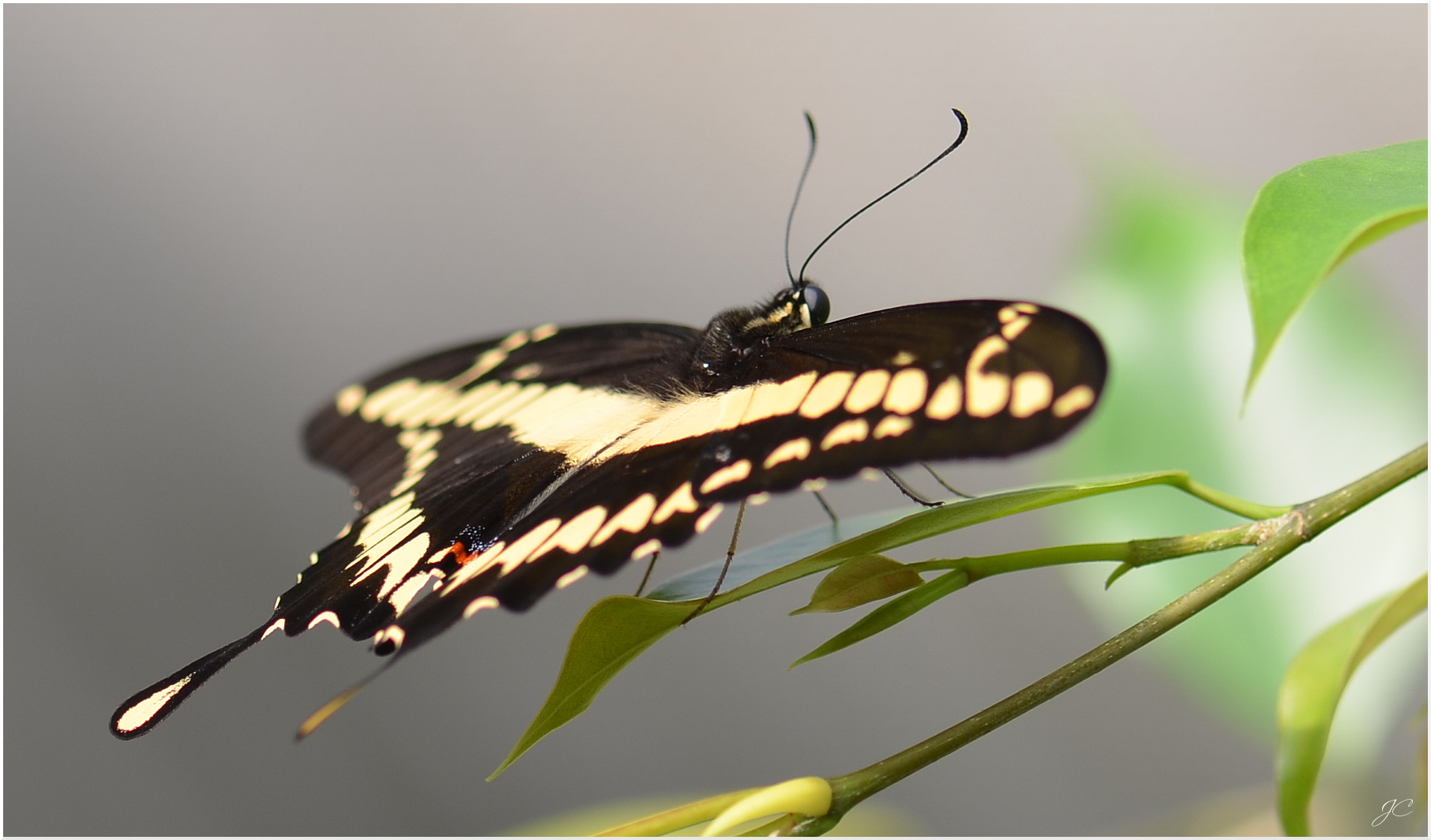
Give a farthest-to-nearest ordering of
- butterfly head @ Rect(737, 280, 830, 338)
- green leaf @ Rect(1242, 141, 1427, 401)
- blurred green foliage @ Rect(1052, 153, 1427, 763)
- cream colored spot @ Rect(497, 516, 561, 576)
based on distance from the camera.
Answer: blurred green foliage @ Rect(1052, 153, 1427, 763) → butterfly head @ Rect(737, 280, 830, 338) → cream colored spot @ Rect(497, 516, 561, 576) → green leaf @ Rect(1242, 141, 1427, 401)

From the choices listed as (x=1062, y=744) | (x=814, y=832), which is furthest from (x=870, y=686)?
(x=814, y=832)

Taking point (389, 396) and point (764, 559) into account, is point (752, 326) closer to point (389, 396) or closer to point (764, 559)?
point (764, 559)

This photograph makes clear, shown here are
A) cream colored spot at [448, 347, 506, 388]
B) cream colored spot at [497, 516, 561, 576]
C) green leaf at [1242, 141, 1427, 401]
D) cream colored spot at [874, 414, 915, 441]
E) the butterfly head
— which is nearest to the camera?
green leaf at [1242, 141, 1427, 401]

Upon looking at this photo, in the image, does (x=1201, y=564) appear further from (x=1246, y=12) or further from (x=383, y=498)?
(x=1246, y=12)

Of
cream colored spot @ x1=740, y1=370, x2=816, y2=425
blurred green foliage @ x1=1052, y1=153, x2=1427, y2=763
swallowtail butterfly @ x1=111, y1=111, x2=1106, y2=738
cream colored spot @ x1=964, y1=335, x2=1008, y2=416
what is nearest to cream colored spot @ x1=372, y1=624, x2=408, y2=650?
swallowtail butterfly @ x1=111, y1=111, x2=1106, y2=738

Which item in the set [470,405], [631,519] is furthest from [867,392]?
[470,405]

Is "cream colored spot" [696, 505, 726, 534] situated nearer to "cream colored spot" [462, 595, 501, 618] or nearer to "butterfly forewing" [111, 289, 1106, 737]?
"butterfly forewing" [111, 289, 1106, 737]
